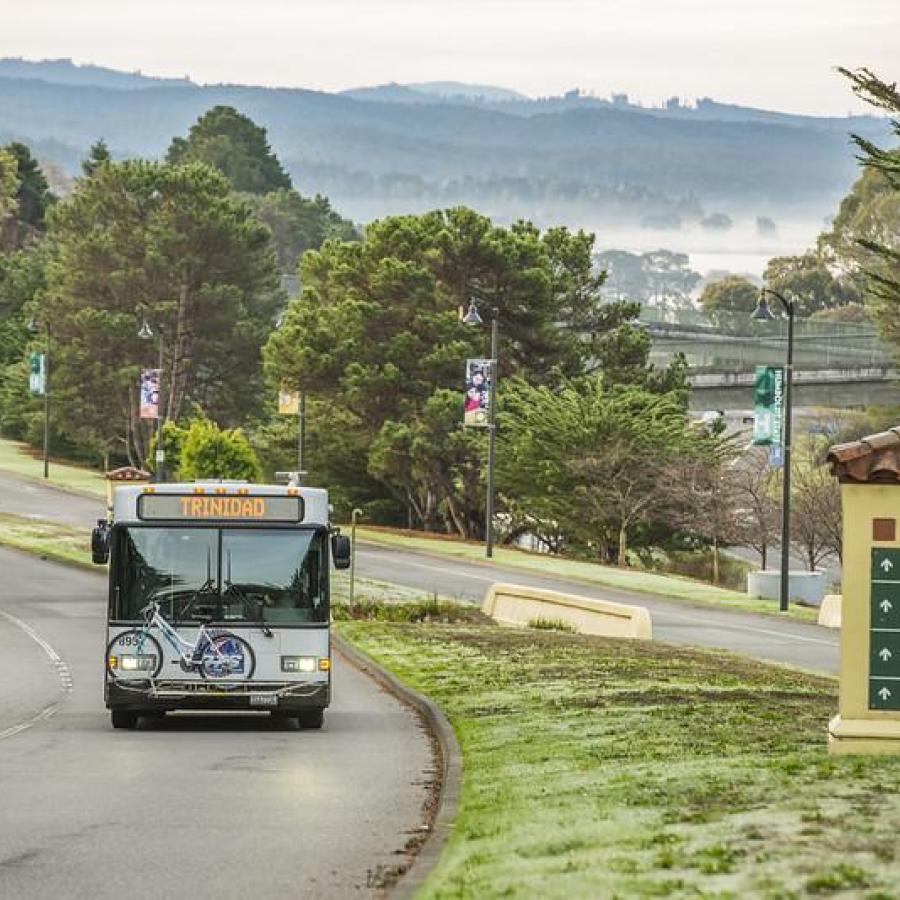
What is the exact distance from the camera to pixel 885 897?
10.9 meters

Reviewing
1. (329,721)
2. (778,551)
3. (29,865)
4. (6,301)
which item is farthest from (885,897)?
(6,301)

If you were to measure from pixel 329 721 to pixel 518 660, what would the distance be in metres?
7.15

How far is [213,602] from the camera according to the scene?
24.3 metres

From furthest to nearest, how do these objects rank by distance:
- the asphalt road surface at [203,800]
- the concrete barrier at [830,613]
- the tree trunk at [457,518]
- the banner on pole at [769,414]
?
the tree trunk at [457,518] < the banner on pole at [769,414] < the concrete barrier at [830,613] < the asphalt road surface at [203,800]

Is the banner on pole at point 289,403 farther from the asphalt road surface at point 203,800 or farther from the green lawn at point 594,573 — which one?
the asphalt road surface at point 203,800

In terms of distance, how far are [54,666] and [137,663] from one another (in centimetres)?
1366

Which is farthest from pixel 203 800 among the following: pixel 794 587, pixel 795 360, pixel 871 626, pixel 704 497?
pixel 795 360

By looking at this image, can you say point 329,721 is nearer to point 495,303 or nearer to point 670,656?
point 670,656

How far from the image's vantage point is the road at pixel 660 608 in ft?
143

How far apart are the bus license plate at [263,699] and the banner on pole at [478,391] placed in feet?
155

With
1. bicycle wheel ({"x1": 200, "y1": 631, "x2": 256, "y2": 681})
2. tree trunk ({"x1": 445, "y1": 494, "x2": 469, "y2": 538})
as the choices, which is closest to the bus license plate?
bicycle wheel ({"x1": 200, "y1": 631, "x2": 256, "y2": 681})

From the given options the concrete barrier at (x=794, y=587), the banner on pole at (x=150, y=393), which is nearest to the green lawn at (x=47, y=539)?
the banner on pole at (x=150, y=393)

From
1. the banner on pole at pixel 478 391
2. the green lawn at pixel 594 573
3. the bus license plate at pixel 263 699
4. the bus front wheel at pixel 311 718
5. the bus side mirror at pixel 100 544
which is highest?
the banner on pole at pixel 478 391

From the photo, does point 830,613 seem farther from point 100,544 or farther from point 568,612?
point 100,544
